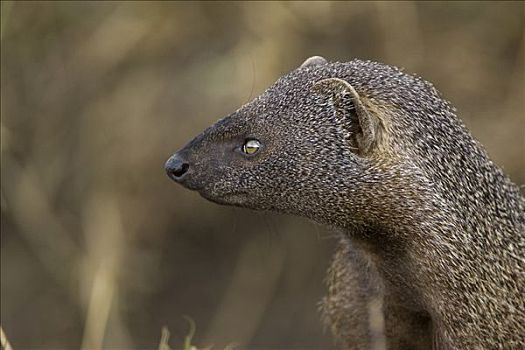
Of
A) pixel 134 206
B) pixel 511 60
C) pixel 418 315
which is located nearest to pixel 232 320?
pixel 134 206

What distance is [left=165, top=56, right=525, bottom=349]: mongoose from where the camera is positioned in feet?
10.7

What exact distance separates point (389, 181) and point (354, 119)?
186 millimetres

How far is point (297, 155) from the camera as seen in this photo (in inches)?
130

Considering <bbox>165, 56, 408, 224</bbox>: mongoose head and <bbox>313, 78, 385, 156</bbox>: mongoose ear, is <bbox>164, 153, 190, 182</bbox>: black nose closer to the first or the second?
<bbox>165, 56, 408, 224</bbox>: mongoose head

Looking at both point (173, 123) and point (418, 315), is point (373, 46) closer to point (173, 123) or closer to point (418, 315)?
point (173, 123)

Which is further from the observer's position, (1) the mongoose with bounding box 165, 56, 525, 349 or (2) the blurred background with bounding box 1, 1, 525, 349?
(2) the blurred background with bounding box 1, 1, 525, 349

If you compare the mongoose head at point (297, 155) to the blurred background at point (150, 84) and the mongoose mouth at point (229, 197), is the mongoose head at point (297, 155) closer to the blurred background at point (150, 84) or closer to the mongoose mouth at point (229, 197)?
the mongoose mouth at point (229, 197)

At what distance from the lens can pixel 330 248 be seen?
7020 mm

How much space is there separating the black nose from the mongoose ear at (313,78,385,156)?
1.37 feet

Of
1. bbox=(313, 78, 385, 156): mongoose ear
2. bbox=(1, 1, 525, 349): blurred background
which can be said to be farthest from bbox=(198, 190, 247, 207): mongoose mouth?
bbox=(1, 1, 525, 349): blurred background

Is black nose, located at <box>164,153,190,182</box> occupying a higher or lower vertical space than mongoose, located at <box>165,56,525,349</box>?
lower

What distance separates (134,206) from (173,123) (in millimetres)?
499

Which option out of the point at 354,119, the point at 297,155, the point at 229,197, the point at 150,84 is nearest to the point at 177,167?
the point at 229,197

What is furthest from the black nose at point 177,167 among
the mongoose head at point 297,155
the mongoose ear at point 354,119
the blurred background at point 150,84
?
the blurred background at point 150,84
